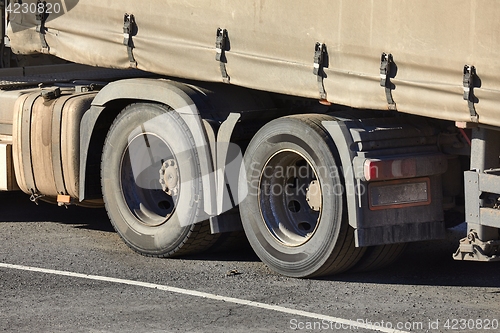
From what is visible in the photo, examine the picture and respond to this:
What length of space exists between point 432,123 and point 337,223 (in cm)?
107

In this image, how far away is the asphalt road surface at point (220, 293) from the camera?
8219mm

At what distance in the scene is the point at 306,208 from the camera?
9.85 m

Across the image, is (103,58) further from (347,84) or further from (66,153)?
(347,84)

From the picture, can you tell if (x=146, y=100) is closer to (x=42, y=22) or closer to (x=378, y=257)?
(x=42, y=22)

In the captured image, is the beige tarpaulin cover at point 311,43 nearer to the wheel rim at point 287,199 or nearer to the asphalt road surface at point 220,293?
the wheel rim at point 287,199

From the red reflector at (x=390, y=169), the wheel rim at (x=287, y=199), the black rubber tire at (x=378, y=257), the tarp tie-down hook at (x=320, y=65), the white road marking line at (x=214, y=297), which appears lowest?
the white road marking line at (x=214, y=297)

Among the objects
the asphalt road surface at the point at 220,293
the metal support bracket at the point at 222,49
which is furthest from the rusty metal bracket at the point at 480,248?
the metal support bracket at the point at 222,49

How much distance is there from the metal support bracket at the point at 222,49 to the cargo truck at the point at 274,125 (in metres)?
0.01

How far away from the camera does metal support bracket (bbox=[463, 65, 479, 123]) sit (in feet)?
27.3

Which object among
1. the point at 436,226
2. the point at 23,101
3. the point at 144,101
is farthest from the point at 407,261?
the point at 23,101

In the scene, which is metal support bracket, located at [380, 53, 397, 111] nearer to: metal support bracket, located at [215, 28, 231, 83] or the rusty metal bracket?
the rusty metal bracket

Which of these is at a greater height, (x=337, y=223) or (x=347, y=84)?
(x=347, y=84)

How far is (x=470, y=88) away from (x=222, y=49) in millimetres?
2344

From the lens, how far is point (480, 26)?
8.20 m
